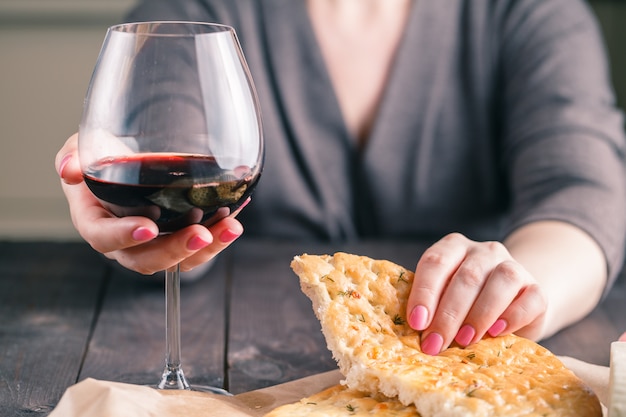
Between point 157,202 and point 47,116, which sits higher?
point 157,202

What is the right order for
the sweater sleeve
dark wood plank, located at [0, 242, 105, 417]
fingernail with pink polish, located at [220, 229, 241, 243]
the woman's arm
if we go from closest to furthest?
fingernail with pink polish, located at [220, 229, 241, 243]
dark wood plank, located at [0, 242, 105, 417]
the woman's arm
the sweater sleeve

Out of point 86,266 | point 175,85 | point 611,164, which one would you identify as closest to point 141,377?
point 175,85

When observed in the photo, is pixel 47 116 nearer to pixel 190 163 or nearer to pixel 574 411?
pixel 190 163

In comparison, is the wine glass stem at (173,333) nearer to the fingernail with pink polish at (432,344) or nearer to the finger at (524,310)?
the fingernail with pink polish at (432,344)

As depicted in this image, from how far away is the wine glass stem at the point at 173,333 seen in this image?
3.13 ft

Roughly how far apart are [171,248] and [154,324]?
1.49 feet

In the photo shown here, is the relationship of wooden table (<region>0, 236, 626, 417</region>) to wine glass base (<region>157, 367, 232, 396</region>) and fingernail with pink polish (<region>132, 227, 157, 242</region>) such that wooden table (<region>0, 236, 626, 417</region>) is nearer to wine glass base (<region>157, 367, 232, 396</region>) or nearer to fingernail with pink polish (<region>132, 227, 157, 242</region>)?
wine glass base (<region>157, 367, 232, 396</region>)

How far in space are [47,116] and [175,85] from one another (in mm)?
2653

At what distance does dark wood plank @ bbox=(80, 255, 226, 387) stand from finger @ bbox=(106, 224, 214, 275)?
239 mm

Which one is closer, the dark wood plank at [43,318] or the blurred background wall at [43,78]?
the dark wood plank at [43,318]

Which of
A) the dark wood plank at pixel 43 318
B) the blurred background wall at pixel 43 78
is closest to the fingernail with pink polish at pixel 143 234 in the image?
the dark wood plank at pixel 43 318

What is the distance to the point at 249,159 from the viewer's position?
3.01 feet

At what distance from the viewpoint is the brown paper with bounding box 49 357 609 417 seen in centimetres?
83

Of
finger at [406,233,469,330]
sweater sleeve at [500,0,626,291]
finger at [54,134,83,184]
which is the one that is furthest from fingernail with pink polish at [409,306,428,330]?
sweater sleeve at [500,0,626,291]
